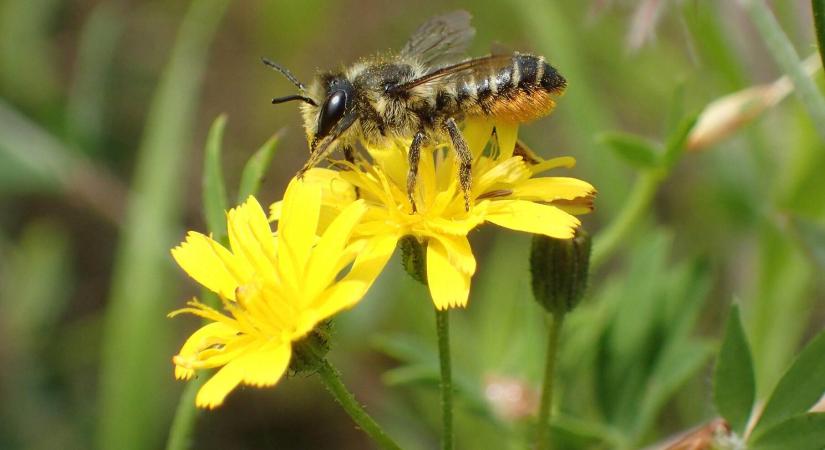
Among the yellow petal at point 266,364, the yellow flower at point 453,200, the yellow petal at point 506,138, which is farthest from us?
the yellow petal at point 506,138

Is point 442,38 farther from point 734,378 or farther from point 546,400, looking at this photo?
point 734,378

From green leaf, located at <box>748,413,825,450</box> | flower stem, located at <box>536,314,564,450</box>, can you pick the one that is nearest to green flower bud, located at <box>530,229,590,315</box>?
flower stem, located at <box>536,314,564,450</box>

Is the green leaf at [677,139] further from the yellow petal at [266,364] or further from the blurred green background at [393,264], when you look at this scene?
the yellow petal at [266,364]

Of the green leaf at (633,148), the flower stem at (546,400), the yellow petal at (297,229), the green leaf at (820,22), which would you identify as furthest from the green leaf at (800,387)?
the yellow petal at (297,229)

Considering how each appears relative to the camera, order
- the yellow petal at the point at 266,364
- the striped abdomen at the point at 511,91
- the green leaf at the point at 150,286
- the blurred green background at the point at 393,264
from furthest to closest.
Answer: the green leaf at the point at 150,286 < the blurred green background at the point at 393,264 < the striped abdomen at the point at 511,91 < the yellow petal at the point at 266,364

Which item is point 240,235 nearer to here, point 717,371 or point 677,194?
point 717,371

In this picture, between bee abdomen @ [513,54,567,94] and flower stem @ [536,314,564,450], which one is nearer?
flower stem @ [536,314,564,450]

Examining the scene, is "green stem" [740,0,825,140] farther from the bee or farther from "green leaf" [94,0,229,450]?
"green leaf" [94,0,229,450]

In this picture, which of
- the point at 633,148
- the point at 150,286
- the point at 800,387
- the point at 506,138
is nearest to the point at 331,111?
the point at 506,138
